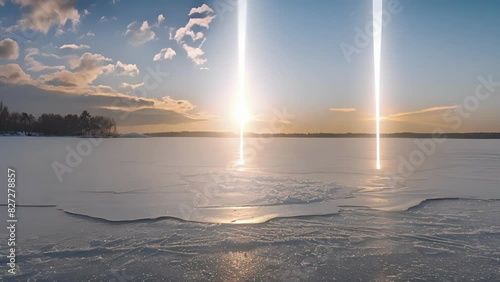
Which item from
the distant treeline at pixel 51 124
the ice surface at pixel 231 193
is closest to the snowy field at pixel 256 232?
the ice surface at pixel 231 193

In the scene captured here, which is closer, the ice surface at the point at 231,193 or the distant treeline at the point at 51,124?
the ice surface at the point at 231,193

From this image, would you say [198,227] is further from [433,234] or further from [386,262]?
[433,234]

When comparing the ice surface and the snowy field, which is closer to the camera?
the snowy field

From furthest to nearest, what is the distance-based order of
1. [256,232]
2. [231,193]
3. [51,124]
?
[51,124], [231,193], [256,232]

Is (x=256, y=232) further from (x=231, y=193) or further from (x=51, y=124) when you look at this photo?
(x=51, y=124)

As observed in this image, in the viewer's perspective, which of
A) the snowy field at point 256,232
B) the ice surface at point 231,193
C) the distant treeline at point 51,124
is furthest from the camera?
the distant treeline at point 51,124

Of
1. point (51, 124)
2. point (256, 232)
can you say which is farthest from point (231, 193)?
point (51, 124)

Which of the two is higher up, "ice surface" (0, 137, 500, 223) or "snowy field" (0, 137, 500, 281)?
"ice surface" (0, 137, 500, 223)

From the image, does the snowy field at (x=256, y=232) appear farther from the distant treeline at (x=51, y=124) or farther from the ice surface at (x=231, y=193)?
the distant treeline at (x=51, y=124)

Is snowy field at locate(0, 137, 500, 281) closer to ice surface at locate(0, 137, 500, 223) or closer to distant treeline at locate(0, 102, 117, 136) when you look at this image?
ice surface at locate(0, 137, 500, 223)

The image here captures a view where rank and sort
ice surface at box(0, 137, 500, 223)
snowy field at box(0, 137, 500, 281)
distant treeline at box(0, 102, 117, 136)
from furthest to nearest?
1. distant treeline at box(0, 102, 117, 136)
2. ice surface at box(0, 137, 500, 223)
3. snowy field at box(0, 137, 500, 281)

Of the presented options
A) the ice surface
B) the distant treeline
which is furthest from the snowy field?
the distant treeline

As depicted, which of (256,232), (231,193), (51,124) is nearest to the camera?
(256,232)

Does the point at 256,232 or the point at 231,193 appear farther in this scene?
the point at 231,193
